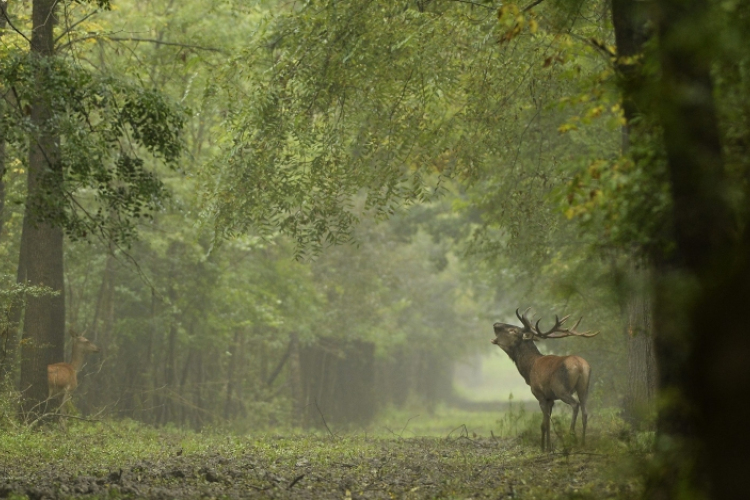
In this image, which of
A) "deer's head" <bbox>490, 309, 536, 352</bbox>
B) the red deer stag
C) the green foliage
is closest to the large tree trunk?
the green foliage

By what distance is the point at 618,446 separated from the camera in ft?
27.8

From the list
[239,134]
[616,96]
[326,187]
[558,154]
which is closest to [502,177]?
[558,154]

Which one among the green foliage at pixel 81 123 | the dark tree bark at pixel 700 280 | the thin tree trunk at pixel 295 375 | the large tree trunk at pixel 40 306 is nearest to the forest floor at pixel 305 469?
the dark tree bark at pixel 700 280

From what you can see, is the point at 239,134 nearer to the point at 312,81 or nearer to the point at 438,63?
the point at 312,81

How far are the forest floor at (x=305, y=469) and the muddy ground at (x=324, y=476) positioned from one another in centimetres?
1

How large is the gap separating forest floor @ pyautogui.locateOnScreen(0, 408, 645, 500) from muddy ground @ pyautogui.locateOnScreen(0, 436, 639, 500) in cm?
1

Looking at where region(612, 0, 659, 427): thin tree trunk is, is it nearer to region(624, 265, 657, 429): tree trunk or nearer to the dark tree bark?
region(624, 265, 657, 429): tree trunk

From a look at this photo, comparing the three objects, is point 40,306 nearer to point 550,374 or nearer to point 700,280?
point 550,374

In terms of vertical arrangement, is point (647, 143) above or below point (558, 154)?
below

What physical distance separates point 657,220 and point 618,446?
10.7ft

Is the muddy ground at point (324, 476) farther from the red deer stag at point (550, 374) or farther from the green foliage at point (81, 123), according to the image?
the green foliage at point (81, 123)

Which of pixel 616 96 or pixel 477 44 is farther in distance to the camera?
pixel 477 44

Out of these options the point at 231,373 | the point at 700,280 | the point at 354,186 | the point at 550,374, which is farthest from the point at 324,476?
the point at 231,373

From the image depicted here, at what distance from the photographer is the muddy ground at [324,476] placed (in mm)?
7566
